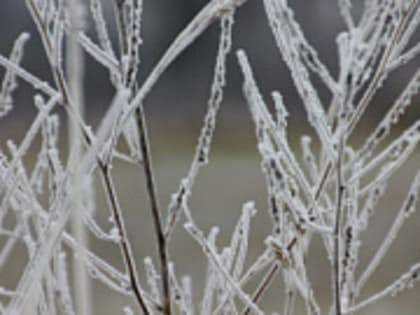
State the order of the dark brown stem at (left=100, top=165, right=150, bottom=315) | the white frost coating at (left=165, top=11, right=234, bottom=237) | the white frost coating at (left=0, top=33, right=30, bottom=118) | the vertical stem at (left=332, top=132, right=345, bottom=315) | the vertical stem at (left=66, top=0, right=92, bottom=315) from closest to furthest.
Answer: the vertical stem at (left=66, top=0, right=92, bottom=315) → the vertical stem at (left=332, top=132, right=345, bottom=315) → the dark brown stem at (left=100, top=165, right=150, bottom=315) → the white frost coating at (left=165, top=11, right=234, bottom=237) → the white frost coating at (left=0, top=33, right=30, bottom=118)

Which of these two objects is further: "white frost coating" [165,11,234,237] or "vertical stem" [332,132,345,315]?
"white frost coating" [165,11,234,237]

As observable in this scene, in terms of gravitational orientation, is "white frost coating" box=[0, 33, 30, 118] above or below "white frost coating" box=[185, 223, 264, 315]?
above

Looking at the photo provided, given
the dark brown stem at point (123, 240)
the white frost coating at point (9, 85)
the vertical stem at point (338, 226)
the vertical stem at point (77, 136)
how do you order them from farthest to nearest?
the white frost coating at point (9, 85) < the dark brown stem at point (123, 240) < the vertical stem at point (338, 226) < the vertical stem at point (77, 136)

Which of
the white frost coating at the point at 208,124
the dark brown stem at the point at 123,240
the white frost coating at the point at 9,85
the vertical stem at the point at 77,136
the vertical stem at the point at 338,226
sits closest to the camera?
the vertical stem at the point at 77,136

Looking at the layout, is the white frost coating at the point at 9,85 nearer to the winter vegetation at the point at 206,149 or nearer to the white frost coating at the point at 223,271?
the winter vegetation at the point at 206,149

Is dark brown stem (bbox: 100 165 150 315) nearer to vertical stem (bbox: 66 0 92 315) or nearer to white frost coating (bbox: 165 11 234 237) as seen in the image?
white frost coating (bbox: 165 11 234 237)

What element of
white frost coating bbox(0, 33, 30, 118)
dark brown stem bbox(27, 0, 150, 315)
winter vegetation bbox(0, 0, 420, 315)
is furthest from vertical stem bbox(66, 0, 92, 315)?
white frost coating bbox(0, 33, 30, 118)

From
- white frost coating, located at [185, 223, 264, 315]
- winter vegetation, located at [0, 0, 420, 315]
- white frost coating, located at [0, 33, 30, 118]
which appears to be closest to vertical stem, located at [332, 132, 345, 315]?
winter vegetation, located at [0, 0, 420, 315]

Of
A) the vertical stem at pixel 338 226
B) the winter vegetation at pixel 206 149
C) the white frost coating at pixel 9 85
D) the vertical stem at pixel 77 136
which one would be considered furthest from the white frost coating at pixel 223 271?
the white frost coating at pixel 9 85

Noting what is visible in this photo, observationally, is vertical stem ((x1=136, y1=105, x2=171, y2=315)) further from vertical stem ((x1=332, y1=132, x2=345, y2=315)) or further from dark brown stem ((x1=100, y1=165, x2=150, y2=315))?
vertical stem ((x1=332, y1=132, x2=345, y2=315))

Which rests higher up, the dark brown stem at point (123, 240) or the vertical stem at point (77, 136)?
the vertical stem at point (77, 136)

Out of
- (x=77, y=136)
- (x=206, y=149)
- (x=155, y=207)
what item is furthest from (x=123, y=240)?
(x=77, y=136)

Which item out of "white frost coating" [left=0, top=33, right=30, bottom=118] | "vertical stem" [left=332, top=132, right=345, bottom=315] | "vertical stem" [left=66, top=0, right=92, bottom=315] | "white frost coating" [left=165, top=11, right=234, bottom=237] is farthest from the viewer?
"white frost coating" [left=0, top=33, right=30, bottom=118]

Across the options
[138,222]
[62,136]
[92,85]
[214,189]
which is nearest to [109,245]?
[138,222]
